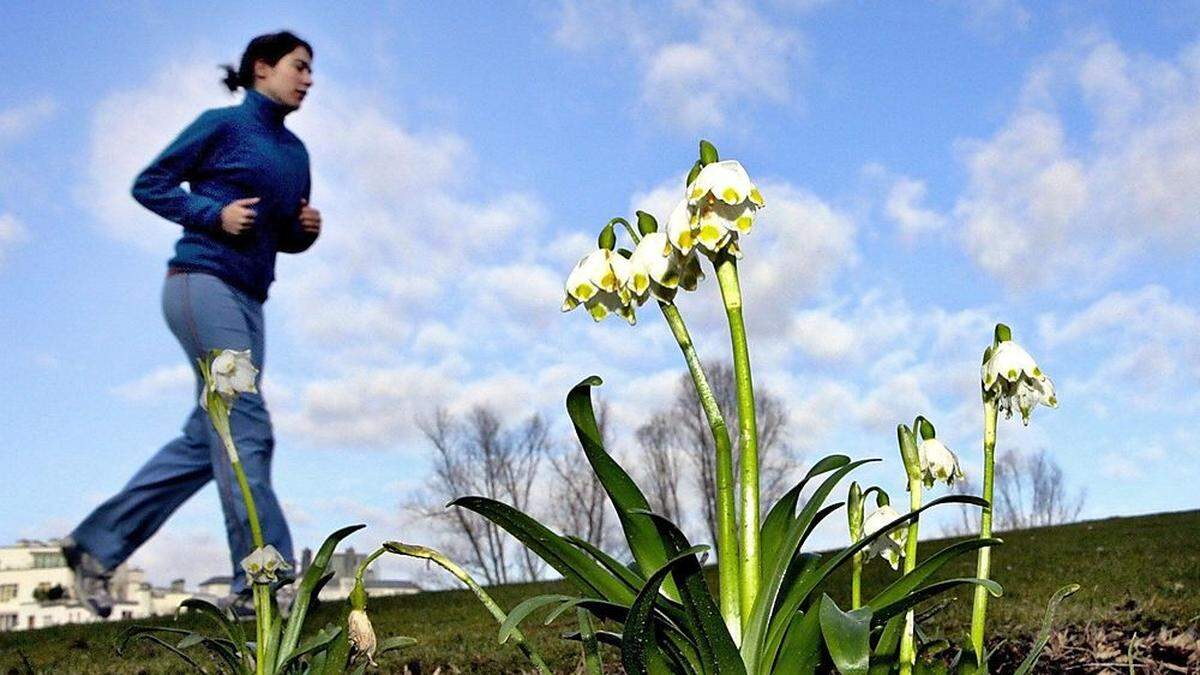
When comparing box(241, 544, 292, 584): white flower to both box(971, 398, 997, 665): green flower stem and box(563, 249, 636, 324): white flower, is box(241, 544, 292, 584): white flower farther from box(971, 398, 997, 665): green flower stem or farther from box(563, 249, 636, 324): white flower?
box(971, 398, 997, 665): green flower stem

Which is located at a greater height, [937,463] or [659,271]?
[659,271]

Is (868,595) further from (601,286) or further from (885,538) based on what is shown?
(601,286)

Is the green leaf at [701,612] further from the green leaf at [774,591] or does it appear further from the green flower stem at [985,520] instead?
the green flower stem at [985,520]

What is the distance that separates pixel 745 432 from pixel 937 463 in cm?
47

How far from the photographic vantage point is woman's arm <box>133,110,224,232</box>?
530 cm

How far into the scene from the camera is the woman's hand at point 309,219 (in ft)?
19.0

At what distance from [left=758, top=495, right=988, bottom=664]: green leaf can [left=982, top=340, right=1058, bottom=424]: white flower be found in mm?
229

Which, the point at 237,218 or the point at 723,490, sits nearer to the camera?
the point at 723,490

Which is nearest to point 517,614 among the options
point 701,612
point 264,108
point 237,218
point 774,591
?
point 701,612

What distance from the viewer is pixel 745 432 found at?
1.42 meters

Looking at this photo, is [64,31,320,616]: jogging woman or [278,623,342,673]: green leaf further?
[64,31,320,616]: jogging woman

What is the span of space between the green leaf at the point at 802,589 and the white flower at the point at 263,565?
134cm

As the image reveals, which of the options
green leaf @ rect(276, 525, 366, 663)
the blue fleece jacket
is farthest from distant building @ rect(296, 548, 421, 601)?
the blue fleece jacket

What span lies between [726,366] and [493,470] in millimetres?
6253
